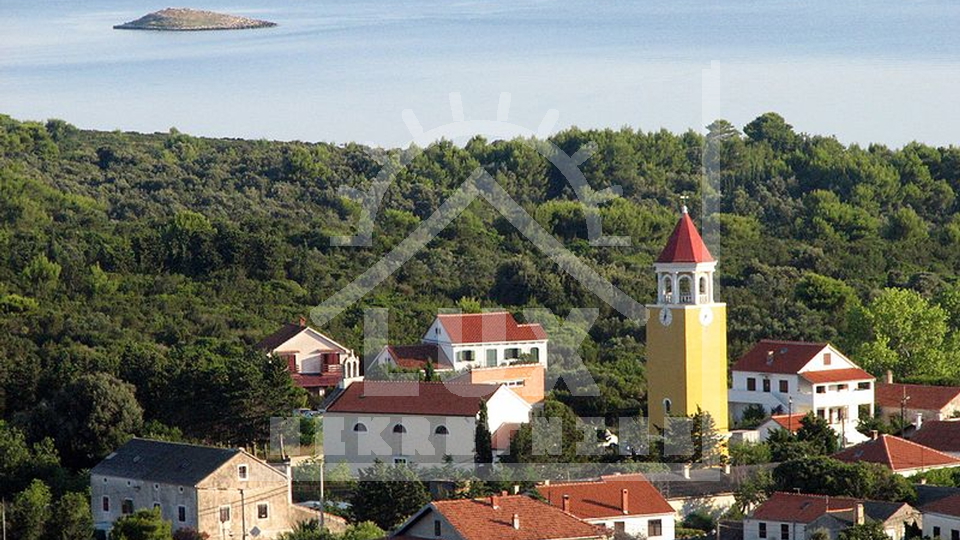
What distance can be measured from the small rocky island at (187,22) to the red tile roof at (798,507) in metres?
34.8

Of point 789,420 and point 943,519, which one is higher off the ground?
point 789,420

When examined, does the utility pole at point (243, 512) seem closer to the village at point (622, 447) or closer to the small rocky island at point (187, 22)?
the village at point (622, 447)

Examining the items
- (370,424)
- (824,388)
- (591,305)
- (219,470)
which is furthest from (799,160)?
(219,470)

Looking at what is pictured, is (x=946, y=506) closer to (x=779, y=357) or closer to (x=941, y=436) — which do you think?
(x=941, y=436)

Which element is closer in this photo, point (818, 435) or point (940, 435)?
point (818, 435)

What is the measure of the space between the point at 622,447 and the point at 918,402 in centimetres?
787

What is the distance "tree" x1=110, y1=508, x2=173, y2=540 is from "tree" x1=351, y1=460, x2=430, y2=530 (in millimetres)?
3190

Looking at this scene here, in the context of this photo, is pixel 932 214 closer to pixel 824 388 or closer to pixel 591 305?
pixel 591 305

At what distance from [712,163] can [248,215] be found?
2078 cm

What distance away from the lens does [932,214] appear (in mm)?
80438

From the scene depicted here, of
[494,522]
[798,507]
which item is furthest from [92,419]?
[798,507]

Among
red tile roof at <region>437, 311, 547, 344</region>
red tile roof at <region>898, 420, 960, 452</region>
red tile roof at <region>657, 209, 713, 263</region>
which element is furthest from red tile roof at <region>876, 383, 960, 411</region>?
red tile roof at <region>437, 311, 547, 344</region>

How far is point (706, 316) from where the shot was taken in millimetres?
42156

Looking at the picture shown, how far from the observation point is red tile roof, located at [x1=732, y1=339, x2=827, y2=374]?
45.4 metres
